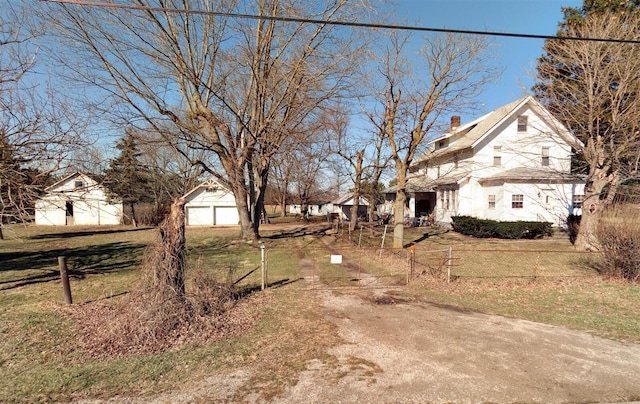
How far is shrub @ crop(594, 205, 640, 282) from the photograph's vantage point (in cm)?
955

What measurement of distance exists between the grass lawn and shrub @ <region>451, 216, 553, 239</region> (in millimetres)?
5671

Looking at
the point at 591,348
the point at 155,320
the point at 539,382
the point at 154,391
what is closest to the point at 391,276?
the point at 591,348

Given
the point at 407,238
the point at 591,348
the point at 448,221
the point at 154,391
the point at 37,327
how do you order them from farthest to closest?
1. the point at 448,221
2. the point at 407,238
3. the point at 37,327
4. the point at 591,348
5. the point at 154,391

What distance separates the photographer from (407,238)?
21.3 m

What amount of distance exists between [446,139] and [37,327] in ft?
100

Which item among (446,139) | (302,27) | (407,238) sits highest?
Result: (302,27)

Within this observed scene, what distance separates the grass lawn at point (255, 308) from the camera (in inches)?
178

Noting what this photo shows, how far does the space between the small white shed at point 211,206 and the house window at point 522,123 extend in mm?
26594

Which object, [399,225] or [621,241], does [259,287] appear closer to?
[399,225]

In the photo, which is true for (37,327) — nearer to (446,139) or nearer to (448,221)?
(448,221)

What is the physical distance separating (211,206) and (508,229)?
28.2m

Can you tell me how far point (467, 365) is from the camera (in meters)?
4.92

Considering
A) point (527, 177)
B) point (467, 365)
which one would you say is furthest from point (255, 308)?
point (527, 177)

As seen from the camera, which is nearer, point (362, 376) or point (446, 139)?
point (362, 376)
